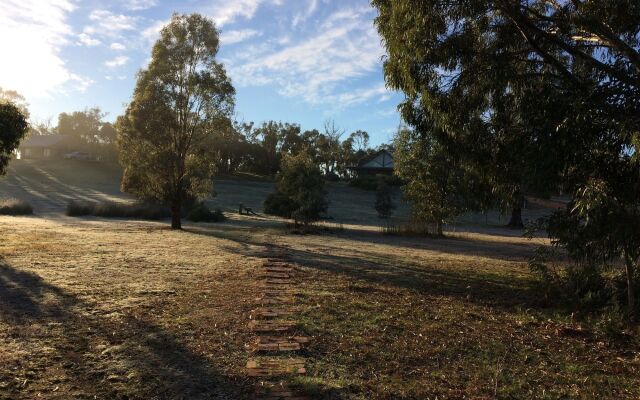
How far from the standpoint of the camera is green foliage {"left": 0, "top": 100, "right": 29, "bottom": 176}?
13.6 meters

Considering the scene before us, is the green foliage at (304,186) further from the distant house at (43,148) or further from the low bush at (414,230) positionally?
the distant house at (43,148)

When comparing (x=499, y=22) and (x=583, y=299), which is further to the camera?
(x=499, y=22)

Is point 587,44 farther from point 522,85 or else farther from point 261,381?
point 261,381

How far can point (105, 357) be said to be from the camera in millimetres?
5051

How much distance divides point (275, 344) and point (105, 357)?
1803 millimetres

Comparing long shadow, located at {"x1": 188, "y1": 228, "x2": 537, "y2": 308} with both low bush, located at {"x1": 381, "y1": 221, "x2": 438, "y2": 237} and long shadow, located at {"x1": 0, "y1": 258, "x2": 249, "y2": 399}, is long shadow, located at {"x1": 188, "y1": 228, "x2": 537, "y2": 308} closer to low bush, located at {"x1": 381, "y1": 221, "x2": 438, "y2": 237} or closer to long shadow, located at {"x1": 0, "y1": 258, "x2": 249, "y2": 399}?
long shadow, located at {"x1": 0, "y1": 258, "x2": 249, "y2": 399}

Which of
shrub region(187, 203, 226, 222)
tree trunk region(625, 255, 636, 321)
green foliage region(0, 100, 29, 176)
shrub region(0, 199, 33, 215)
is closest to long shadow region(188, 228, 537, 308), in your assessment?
tree trunk region(625, 255, 636, 321)

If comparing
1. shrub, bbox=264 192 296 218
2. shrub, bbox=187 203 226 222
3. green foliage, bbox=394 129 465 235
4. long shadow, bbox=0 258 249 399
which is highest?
green foliage, bbox=394 129 465 235

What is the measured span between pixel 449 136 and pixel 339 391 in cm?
659

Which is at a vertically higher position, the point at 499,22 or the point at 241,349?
the point at 499,22

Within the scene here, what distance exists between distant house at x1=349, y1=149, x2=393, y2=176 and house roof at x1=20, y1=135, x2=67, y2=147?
5673cm

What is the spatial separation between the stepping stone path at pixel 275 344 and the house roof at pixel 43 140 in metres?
97.6

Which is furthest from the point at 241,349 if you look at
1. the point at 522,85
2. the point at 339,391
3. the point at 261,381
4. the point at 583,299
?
the point at 522,85

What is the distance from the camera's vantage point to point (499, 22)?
30.5 feet
